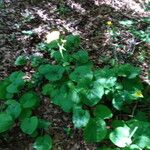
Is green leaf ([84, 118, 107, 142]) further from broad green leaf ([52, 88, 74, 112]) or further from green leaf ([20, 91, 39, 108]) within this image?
green leaf ([20, 91, 39, 108])

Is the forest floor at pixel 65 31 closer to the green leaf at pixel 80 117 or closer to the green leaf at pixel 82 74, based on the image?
the green leaf at pixel 80 117

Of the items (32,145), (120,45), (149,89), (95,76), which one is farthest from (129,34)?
(32,145)

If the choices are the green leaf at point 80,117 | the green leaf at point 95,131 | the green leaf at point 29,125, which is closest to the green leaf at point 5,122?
the green leaf at point 29,125

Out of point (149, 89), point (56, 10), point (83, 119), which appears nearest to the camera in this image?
point (83, 119)

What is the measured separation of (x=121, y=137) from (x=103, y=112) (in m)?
Answer: 0.34

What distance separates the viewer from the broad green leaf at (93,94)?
2953 millimetres

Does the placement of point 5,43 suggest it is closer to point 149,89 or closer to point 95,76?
point 95,76

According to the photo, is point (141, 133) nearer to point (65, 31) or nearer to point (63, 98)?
point (63, 98)

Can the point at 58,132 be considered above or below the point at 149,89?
below

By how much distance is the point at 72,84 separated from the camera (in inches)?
122

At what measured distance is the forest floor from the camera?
3165 mm

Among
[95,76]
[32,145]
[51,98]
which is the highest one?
[95,76]

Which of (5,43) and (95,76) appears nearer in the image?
(95,76)

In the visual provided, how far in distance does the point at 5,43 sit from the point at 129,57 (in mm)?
1488
